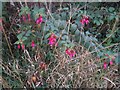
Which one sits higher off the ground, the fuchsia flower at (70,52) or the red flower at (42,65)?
the fuchsia flower at (70,52)

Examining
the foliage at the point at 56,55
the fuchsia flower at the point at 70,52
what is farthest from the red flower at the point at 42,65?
the fuchsia flower at the point at 70,52

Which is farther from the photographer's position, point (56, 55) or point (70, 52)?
point (56, 55)

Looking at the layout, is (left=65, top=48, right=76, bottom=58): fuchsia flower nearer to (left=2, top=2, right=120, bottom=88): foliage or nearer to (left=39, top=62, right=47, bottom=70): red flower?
(left=2, top=2, right=120, bottom=88): foliage

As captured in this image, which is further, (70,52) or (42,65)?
(42,65)

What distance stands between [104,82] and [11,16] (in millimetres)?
1099

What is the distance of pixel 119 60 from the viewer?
2.59 metres

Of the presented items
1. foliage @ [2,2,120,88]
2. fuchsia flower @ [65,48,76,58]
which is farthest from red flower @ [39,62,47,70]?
fuchsia flower @ [65,48,76,58]

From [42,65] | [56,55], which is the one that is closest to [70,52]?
[56,55]

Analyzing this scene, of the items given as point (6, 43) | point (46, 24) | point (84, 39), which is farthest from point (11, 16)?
point (84, 39)

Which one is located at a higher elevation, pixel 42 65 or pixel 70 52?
pixel 70 52

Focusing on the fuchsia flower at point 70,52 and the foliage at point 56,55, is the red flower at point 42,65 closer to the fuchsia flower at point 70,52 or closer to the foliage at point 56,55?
the foliage at point 56,55

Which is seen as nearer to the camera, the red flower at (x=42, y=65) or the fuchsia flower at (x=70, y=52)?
the fuchsia flower at (x=70, y=52)

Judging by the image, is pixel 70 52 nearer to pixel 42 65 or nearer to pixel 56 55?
pixel 56 55

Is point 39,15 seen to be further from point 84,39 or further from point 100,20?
point 100,20
